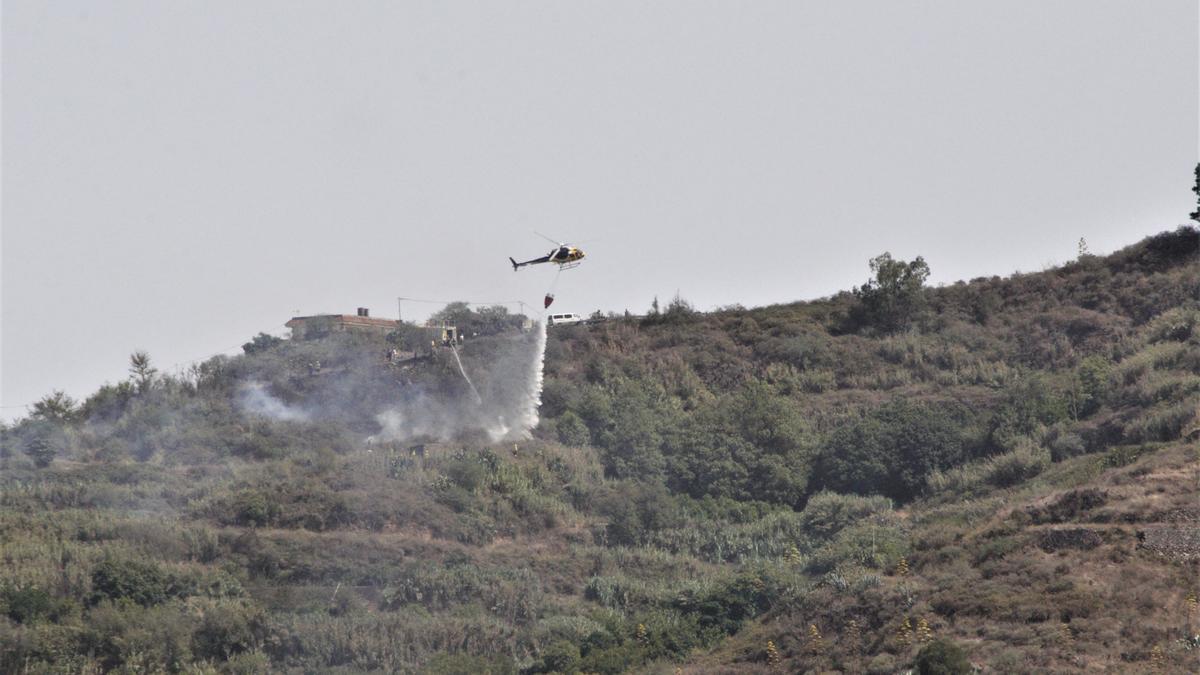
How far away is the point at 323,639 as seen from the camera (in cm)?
4162

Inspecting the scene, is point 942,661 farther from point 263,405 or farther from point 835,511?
point 263,405

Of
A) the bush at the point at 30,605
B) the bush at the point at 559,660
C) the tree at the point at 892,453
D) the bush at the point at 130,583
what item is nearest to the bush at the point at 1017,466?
the tree at the point at 892,453

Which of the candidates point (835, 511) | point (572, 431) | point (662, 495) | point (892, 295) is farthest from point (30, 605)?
point (892, 295)

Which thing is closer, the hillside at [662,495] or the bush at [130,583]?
the hillside at [662,495]

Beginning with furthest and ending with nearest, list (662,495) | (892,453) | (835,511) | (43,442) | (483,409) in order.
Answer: (483,409) < (43,442) < (892,453) < (662,495) < (835,511)

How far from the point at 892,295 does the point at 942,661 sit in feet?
142

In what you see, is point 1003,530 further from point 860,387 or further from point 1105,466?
point 860,387

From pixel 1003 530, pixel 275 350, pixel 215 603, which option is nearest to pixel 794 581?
pixel 1003 530

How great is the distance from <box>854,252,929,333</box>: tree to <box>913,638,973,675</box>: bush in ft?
134

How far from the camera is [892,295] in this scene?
246 feet

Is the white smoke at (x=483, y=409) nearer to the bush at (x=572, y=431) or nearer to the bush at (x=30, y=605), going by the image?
the bush at (x=572, y=431)

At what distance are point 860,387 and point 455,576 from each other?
26797mm

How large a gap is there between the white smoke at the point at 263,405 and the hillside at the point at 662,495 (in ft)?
A: 0.95

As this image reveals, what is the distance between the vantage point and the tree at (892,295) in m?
74.6
